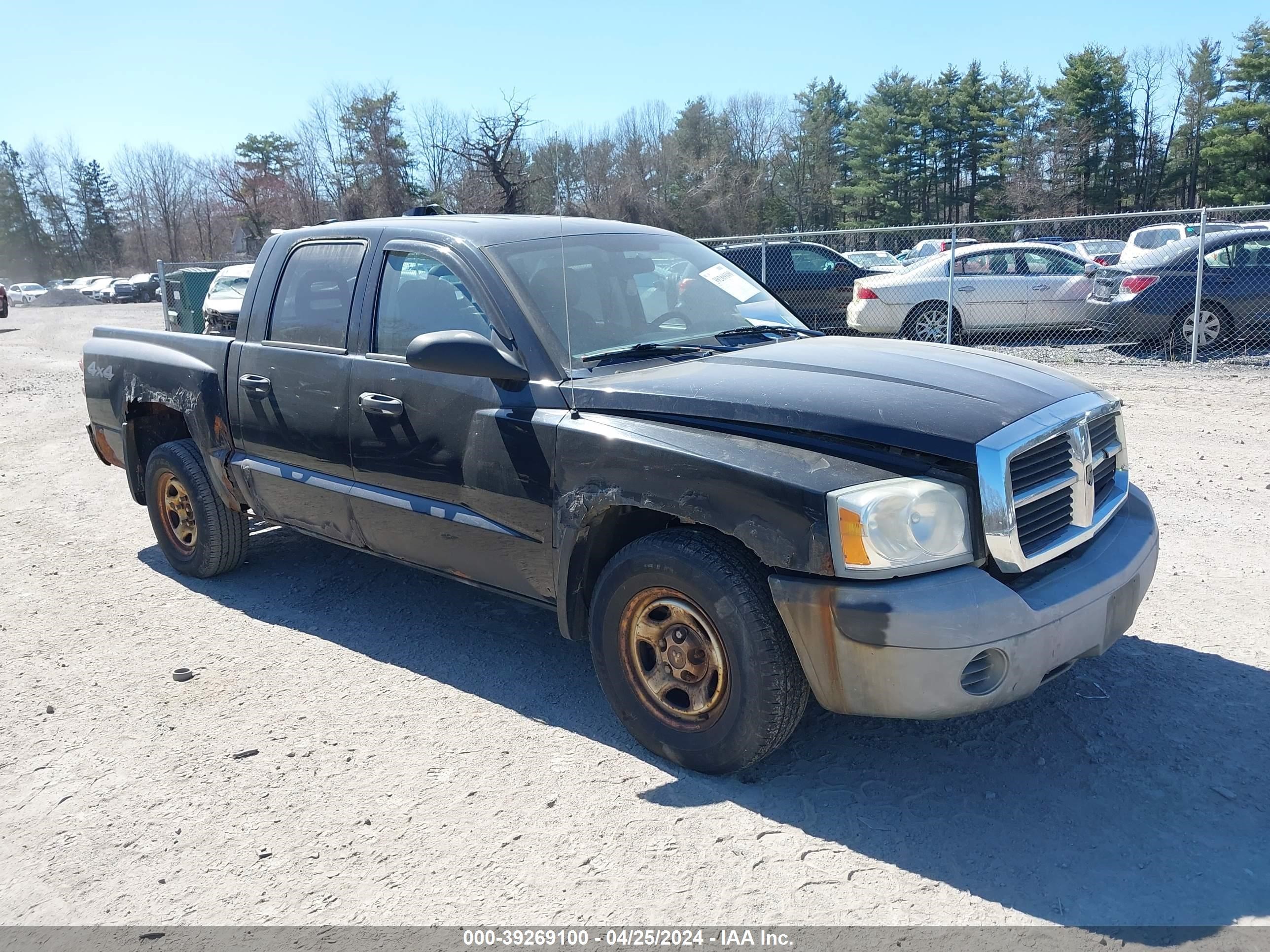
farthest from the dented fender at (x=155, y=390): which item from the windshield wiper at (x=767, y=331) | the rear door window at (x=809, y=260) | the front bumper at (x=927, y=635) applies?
the rear door window at (x=809, y=260)

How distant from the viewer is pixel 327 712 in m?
4.07

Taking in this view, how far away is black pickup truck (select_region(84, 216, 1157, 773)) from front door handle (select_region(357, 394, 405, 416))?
0.04ft

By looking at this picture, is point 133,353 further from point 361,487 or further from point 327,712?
point 327,712

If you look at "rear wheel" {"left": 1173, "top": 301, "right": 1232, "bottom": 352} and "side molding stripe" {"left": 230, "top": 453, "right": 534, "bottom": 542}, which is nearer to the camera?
"side molding stripe" {"left": 230, "top": 453, "right": 534, "bottom": 542}

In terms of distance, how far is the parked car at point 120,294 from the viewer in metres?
54.6

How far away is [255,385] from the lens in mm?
4949

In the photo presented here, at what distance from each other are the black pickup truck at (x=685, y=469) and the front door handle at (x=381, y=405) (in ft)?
0.04

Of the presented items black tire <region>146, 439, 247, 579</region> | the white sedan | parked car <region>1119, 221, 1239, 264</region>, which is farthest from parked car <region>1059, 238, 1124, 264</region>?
black tire <region>146, 439, 247, 579</region>

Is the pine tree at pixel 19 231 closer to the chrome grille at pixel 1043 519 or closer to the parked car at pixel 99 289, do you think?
the parked car at pixel 99 289

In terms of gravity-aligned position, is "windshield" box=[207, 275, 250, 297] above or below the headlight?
above

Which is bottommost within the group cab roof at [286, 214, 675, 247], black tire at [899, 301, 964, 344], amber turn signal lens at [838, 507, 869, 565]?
black tire at [899, 301, 964, 344]

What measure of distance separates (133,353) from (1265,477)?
7300 millimetres

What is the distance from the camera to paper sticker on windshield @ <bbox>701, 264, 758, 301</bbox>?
4586mm

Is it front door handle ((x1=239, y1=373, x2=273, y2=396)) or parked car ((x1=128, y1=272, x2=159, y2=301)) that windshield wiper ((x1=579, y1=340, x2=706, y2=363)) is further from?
parked car ((x1=128, y1=272, x2=159, y2=301))
